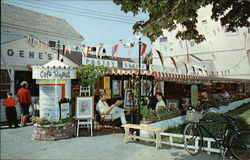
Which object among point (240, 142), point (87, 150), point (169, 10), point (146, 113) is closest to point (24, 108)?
point (87, 150)

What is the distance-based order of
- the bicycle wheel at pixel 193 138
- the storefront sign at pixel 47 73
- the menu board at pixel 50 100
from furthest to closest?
the menu board at pixel 50 100, the storefront sign at pixel 47 73, the bicycle wheel at pixel 193 138

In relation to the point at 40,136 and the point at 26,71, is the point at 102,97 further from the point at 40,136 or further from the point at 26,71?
the point at 26,71

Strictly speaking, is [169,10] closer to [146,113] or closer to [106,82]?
[146,113]

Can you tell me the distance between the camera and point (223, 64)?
75.4 ft

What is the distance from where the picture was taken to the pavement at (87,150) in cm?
455

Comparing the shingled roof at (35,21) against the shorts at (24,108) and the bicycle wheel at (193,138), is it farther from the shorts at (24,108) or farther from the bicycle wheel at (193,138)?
the bicycle wheel at (193,138)

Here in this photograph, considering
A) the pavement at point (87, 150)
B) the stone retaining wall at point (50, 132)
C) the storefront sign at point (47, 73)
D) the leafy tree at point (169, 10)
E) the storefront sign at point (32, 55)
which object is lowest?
the pavement at point (87, 150)

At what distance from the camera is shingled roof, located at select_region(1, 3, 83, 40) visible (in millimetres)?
4105

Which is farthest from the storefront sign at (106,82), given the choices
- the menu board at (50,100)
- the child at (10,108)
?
the child at (10,108)

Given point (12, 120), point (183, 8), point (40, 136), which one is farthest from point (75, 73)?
point (183, 8)

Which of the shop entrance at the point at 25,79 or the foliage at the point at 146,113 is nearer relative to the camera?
the foliage at the point at 146,113

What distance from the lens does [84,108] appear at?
6.54 metres

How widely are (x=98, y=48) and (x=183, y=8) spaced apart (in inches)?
178

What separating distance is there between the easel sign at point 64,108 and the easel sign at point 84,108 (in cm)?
32
